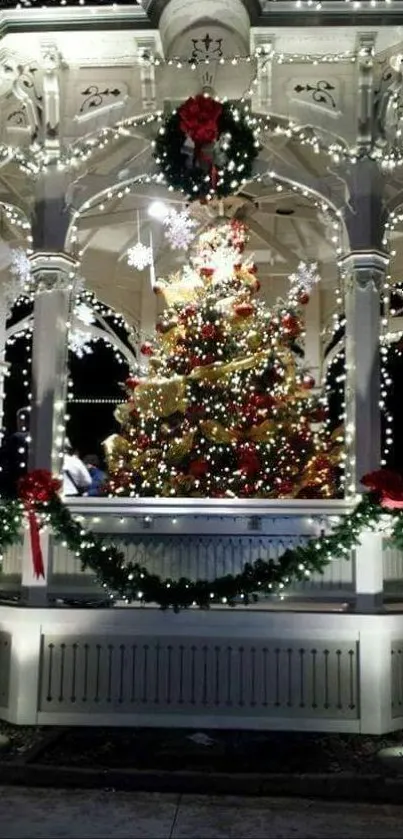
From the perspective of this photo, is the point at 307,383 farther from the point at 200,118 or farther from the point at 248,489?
the point at 200,118

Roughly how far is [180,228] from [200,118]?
12.6ft

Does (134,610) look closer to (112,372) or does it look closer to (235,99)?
(235,99)

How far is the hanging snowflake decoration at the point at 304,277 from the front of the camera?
12688 mm

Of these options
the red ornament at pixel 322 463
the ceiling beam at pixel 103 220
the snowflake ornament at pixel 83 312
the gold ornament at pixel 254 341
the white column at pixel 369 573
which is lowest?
the white column at pixel 369 573

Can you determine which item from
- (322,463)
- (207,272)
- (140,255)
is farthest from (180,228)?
(322,463)

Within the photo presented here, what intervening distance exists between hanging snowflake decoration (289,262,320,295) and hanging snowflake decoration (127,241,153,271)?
215 centimetres

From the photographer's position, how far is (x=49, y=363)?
7.83 meters

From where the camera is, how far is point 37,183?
26.9 ft

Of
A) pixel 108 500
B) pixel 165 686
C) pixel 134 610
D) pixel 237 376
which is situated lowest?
pixel 165 686

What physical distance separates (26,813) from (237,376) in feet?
19.6

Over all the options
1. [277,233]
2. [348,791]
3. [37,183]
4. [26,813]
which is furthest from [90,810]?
[277,233]

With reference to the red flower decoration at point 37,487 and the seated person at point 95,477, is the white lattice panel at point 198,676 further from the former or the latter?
the seated person at point 95,477

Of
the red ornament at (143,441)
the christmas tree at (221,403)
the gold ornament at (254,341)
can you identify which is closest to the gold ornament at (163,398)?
the christmas tree at (221,403)

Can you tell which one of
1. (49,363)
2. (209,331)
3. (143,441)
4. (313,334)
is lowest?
(143,441)
